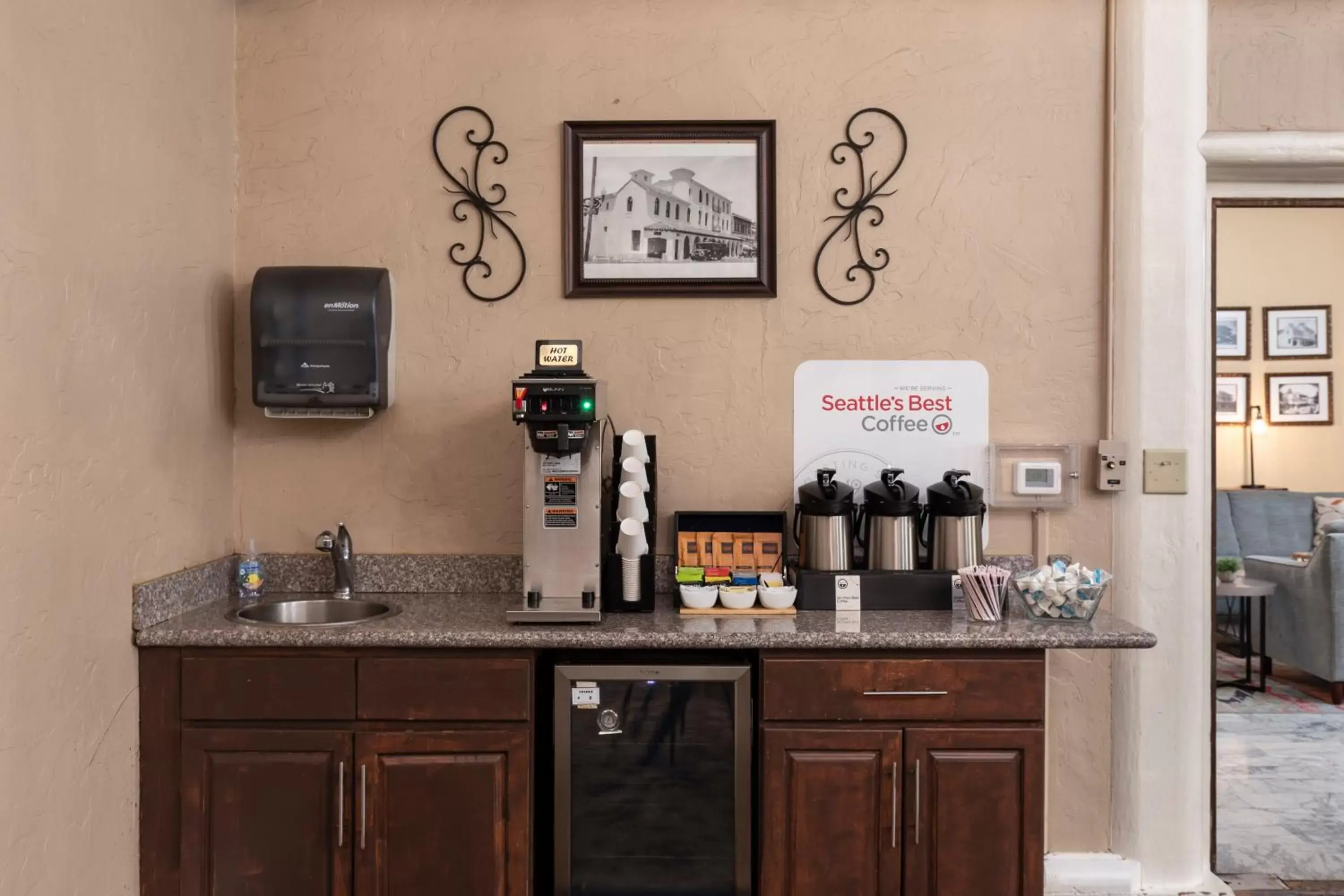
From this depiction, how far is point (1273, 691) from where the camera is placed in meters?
2.83

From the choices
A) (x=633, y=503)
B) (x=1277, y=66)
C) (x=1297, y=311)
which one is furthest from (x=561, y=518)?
(x=1277, y=66)

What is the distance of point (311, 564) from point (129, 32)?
1475mm

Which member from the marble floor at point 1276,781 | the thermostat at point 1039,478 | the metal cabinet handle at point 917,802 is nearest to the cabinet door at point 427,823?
the metal cabinet handle at point 917,802

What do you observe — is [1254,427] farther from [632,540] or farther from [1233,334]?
[632,540]

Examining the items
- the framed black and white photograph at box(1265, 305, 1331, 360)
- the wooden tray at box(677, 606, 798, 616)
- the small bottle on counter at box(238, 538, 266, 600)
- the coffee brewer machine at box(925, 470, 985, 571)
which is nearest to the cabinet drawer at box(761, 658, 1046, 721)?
the wooden tray at box(677, 606, 798, 616)

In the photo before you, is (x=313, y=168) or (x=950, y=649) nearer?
(x=950, y=649)

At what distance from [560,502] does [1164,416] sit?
1.77 meters

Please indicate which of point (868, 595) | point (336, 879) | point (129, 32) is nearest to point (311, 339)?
point (129, 32)

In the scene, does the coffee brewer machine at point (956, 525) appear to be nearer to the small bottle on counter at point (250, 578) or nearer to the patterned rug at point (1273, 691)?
the patterned rug at point (1273, 691)

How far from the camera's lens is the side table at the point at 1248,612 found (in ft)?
9.22

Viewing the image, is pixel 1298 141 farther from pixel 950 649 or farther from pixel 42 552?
pixel 42 552

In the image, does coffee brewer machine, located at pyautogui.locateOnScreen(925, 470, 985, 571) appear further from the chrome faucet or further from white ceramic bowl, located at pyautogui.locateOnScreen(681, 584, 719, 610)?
the chrome faucet

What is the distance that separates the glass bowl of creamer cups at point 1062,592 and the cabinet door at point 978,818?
0.31 meters

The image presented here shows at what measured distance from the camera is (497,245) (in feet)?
9.11
